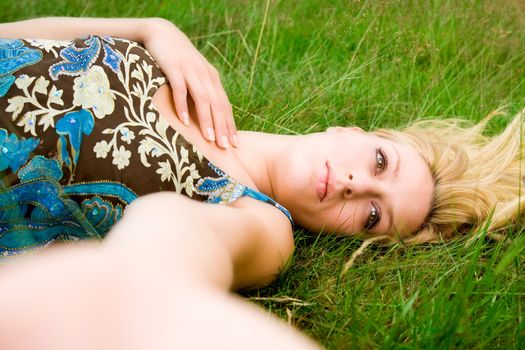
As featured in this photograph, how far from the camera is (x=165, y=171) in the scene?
1.94 metres

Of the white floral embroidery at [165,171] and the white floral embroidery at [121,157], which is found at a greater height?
the white floral embroidery at [121,157]

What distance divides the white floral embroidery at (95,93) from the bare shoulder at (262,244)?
51 cm

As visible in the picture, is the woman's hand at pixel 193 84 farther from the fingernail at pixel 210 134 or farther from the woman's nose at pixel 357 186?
the woman's nose at pixel 357 186

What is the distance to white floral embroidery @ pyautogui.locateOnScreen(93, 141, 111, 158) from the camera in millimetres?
1886

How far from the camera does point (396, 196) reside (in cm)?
230

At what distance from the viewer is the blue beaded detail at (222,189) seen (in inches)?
79.9

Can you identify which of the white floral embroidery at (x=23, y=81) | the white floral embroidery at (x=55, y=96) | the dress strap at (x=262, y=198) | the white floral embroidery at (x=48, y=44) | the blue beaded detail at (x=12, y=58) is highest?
the white floral embroidery at (x=48, y=44)

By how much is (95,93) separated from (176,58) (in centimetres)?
40

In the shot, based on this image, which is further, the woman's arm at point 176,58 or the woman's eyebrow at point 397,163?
the woman's eyebrow at point 397,163

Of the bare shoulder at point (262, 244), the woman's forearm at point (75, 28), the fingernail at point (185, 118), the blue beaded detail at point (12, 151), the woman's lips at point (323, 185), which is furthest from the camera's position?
the woman's forearm at point (75, 28)

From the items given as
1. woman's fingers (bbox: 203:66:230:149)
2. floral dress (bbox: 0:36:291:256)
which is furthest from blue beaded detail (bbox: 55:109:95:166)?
woman's fingers (bbox: 203:66:230:149)

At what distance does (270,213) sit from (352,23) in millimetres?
1359

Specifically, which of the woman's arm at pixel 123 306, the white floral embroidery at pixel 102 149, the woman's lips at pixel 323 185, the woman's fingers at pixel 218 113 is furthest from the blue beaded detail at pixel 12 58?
the woman's arm at pixel 123 306

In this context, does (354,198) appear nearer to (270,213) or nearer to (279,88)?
(270,213)
